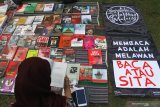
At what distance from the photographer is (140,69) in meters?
4.39

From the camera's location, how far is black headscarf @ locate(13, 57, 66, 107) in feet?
7.96

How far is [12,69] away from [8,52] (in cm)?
39

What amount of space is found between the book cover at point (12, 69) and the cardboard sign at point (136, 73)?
4.59ft

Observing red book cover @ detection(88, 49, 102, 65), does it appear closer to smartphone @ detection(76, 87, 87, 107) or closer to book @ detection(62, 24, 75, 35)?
book @ detection(62, 24, 75, 35)

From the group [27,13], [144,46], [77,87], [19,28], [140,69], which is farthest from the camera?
[27,13]

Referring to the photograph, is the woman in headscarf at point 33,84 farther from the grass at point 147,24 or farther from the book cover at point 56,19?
the book cover at point 56,19

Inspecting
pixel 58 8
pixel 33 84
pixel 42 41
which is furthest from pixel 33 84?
pixel 58 8

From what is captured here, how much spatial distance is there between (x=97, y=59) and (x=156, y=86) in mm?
924

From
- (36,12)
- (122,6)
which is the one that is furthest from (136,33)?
(36,12)

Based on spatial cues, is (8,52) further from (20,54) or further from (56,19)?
(56,19)

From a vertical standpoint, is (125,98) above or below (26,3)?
below

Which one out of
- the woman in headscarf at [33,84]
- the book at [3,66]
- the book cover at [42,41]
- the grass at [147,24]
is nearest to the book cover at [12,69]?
the book at [3,66]

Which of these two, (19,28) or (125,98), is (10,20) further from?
(125,98)

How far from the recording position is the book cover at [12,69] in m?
4.31
